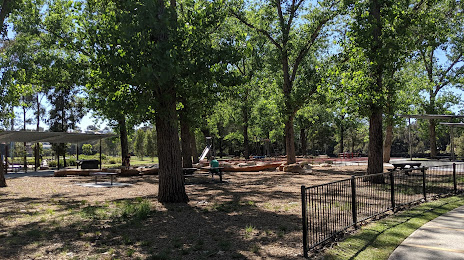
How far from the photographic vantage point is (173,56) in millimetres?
7770

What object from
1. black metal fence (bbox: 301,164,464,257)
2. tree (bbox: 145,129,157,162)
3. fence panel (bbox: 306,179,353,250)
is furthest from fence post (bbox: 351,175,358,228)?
tree (bbox: 145,129,157,162)

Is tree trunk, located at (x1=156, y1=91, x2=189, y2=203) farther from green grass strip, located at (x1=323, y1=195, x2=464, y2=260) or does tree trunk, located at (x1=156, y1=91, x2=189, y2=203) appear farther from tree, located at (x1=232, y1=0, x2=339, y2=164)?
tree, located at (x1=232, y1=0, x2=339, y2=164)

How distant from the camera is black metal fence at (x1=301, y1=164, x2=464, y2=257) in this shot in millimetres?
6094

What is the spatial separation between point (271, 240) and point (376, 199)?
4761mm

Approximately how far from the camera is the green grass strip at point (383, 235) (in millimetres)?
5302

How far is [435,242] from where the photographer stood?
584 centimetres

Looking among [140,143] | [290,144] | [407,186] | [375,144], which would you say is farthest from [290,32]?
[140,143]

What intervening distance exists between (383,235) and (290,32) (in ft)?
62.8

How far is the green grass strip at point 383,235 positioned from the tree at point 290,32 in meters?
13.0

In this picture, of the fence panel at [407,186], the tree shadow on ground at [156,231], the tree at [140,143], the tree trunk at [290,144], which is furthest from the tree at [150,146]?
the fence panel at [407,186]

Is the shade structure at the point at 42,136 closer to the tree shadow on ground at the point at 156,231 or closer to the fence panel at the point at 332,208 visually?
the tree shadow on ground at the point at 156,231

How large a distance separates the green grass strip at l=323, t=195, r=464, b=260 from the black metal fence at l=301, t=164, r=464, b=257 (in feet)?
0.83

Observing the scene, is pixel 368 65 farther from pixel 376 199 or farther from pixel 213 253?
pixel 213 253

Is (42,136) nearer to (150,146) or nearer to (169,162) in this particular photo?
(169,162)
